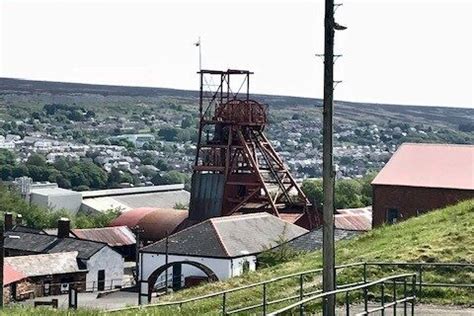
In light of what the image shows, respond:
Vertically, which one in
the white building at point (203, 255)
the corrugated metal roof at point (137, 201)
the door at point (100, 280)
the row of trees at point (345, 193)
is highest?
the white building at point (203, 255)

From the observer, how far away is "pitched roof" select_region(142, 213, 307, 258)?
138ft

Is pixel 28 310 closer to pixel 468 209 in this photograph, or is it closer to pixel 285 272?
pixel 285 272

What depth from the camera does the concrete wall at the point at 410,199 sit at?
1580 inches

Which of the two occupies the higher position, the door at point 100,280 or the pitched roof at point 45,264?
the pitched roof at point 45,264

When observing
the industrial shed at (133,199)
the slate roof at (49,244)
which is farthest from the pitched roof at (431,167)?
the industrial shed at (133,199)

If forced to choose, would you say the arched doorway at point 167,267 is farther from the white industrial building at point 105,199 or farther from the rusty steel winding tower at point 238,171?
the white industrial building at point 105,199

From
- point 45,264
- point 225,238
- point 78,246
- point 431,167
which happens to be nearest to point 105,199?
point 78,246

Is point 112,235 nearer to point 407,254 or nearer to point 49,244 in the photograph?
point 49,244

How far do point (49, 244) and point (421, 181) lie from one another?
72.3 ft

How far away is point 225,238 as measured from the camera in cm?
4316

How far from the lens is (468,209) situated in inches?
1135

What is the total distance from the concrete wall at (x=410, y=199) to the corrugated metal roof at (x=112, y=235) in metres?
23.5

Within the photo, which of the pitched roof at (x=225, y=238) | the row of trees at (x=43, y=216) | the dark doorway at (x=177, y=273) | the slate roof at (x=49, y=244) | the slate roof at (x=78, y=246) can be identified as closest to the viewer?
the dark doorway at (x=177, y=273)

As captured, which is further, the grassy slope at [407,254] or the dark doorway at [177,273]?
the dark doorway at [177,273]
